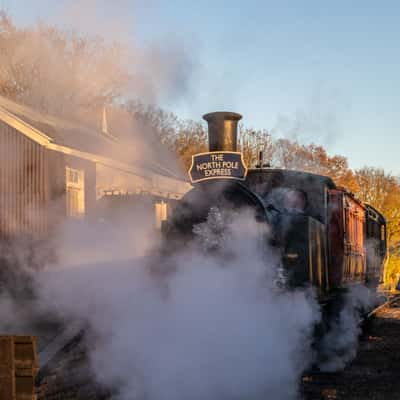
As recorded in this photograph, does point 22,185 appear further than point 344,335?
Yes

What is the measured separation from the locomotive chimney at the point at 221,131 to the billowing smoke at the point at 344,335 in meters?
3.31

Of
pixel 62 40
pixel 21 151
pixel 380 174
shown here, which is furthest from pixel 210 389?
pixel 380 174

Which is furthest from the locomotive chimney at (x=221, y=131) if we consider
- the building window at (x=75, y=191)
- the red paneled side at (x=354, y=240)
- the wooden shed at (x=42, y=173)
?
the building window at (x=75, y=191)

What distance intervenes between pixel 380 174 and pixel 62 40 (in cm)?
4359

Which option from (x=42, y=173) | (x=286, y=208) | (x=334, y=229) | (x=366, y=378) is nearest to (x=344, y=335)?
(x=334, y=229)

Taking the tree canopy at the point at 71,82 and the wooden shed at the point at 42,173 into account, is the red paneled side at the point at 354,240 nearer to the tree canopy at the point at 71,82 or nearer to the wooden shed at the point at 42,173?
the tree canopy at the point at 71,82

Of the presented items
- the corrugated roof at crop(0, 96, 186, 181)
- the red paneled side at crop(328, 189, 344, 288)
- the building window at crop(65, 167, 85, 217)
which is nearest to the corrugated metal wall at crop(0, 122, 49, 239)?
the corrugated roof at crop(0, 96, 186, 181)

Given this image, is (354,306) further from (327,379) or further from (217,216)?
(217,216)

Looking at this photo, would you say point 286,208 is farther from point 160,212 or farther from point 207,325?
point 160,212

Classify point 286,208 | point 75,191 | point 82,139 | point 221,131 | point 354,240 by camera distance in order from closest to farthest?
point 286,208
point 221,131
point 354,240
point 75,191
point 82,139

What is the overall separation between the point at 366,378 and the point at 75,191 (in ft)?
31.0

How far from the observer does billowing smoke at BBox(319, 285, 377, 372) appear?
9508 millimetres

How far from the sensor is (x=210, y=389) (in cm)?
650

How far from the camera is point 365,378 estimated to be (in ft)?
27.4
